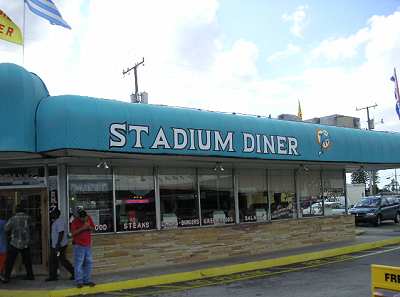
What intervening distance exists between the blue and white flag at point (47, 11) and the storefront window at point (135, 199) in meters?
4.13

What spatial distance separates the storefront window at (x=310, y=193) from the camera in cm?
2028

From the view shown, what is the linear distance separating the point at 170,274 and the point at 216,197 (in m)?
4.31

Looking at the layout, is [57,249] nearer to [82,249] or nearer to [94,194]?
[82,249]

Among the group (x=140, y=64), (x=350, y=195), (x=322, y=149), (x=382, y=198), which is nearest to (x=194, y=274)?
(x=322, y=149)

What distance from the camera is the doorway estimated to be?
45.9ft

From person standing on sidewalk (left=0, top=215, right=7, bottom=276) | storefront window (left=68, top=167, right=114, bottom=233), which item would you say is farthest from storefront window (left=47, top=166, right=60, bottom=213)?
person standing on sidewalk (left=0, top=215, right=7, bottom=276)

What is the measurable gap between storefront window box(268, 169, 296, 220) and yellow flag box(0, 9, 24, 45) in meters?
9.41

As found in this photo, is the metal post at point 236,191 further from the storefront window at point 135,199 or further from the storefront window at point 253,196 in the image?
the storefront window at point 135,199

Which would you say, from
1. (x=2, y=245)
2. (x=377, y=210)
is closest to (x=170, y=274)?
(x=2, y=245)

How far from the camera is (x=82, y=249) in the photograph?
12.2 metres

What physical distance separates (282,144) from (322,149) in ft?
7.02

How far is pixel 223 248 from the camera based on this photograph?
16797 millimetres

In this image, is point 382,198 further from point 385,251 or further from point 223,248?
point 223,248

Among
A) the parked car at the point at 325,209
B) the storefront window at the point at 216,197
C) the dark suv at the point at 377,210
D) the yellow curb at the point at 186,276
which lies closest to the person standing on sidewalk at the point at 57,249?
the yellow curb at the point at 186,276
